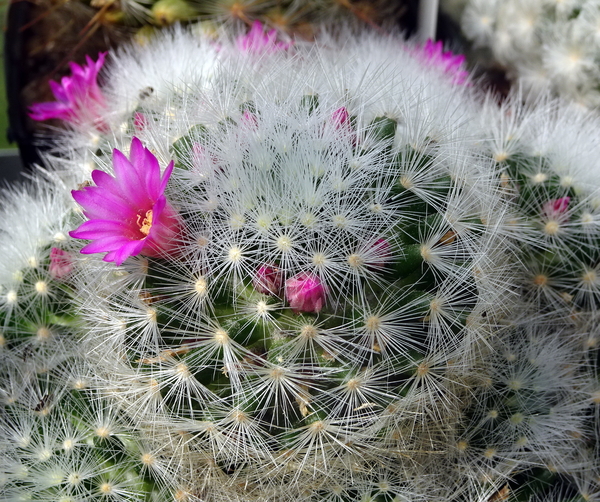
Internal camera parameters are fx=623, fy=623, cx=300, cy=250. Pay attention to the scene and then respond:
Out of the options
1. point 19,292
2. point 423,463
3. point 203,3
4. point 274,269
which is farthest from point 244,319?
point 203,3

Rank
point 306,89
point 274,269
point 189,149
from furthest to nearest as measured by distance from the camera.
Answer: point 306,89 < point 189,149 < point 274,269

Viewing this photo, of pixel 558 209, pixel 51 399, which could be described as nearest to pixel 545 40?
pixel 558 209

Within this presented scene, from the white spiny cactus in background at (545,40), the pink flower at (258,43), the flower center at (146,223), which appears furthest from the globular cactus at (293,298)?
the white spiny cactus in background at (545,40)

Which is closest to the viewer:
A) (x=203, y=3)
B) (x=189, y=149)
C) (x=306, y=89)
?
(x=189, y=149)

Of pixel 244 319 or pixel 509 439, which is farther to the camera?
pixel 509 439

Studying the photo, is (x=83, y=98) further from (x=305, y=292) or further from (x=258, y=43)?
(x=305, y=292)

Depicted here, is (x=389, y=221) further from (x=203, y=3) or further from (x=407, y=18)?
(x=407, y=18)

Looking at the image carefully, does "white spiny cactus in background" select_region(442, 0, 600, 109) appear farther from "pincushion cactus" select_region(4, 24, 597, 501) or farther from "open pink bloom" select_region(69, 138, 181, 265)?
"open pink bloom" select_region(69, 138, 181, 265)
